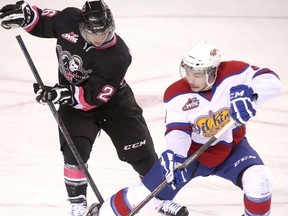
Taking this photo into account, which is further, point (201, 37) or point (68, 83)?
point (201, 37)

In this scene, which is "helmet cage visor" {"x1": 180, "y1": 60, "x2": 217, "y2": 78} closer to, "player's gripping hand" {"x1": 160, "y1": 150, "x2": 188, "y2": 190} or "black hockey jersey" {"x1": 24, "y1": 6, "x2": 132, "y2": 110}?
"player's gripping hand" {"x1": 160, "y1": 150, "x2": 188, "y2": 190}

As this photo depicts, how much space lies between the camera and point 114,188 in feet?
14.5

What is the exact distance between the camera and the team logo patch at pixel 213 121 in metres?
3.66

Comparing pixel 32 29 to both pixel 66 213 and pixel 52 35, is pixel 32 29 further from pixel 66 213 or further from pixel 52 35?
pixel 66 213

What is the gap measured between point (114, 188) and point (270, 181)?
1.14m

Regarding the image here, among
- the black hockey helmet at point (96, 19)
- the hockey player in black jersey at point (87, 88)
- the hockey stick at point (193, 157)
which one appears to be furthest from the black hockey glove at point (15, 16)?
the hockey stick at point (193, 157)

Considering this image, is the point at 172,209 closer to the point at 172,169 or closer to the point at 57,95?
the point at 172,169

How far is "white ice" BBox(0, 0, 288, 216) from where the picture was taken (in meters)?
4.36

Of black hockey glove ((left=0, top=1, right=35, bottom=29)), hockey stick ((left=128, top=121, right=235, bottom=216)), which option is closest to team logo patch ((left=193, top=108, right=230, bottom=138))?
hockey stick ((left=128, top=121, right=235, bottom=216))

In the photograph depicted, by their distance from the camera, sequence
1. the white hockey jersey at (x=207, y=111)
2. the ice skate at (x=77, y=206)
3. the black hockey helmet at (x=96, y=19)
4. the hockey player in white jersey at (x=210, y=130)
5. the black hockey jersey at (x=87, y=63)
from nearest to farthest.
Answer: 1. the hockey player in white jersey at (x=210, y=130)
2. the white hockey jersey at (x=207, y=111)
3. the black hockey helmet at (x=96, y=19)
4. the black hockey jersey at (x=87, y=63)
5. the ice skate at (x=77, y=206)

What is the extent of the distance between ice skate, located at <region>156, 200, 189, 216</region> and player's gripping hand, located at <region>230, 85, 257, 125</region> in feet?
2.32

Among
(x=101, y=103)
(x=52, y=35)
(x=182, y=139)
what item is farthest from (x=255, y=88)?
(x=52, y=35)

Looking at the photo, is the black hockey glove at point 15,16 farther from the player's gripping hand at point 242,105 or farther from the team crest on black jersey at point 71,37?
the player's gripping hand at point 242,105

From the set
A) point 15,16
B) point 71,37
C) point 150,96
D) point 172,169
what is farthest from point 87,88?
point 150,96
